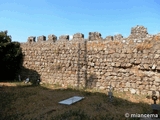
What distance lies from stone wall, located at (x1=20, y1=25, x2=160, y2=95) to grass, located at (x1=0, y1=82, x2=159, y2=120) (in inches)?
34.1

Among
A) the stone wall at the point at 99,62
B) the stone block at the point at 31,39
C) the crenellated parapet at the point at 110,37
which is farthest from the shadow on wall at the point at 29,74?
the crenellated parapet at the point at 110,37

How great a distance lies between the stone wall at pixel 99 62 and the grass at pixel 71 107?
866 mm

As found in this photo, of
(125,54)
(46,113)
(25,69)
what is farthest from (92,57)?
(25,69)

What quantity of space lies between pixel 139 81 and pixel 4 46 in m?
8.93

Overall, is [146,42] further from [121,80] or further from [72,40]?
[72,40]

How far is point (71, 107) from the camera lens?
5.68 meters

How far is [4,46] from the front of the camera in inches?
432

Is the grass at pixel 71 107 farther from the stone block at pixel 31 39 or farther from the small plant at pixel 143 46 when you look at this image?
the stone block at pixel 31 39

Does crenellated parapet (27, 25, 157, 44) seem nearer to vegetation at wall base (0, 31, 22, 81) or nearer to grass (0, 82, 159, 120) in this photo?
vegetation at wall base (0, 31, 22, 81)

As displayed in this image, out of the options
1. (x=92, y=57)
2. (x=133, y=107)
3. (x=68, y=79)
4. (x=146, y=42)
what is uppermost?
(x=146, y=42)

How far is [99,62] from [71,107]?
361 cm

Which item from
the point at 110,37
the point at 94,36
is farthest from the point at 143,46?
the point at 94,36

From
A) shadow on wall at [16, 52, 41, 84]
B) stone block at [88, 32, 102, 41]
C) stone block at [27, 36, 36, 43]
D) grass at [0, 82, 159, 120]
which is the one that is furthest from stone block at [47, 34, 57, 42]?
grass at [0, 82, 159, 120]

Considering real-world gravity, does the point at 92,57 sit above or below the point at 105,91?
above
